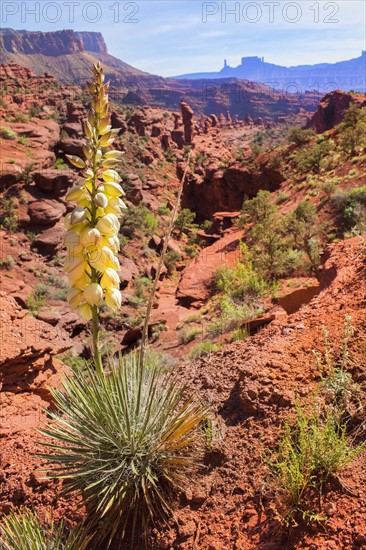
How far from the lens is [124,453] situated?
2.37 m

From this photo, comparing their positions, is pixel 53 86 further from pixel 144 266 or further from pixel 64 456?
pixel 64 456

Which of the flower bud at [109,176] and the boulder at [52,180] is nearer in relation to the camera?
the flower bud at [109,176]

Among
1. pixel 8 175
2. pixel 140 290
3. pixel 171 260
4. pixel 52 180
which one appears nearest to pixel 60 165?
pixel 52 180

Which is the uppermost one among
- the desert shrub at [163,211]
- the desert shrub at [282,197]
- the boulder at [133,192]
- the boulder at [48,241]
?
the boulder at [133,192]

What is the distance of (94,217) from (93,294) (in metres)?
0.43

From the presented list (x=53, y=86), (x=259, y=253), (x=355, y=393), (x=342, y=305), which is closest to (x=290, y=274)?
(x=259, y=253)

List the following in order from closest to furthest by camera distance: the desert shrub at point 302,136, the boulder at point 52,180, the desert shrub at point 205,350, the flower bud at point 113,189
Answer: the flower bud at point 113,189
the desert shrub at point 205,350
the boulder at point 52,180
the desert shrub at point 302,136

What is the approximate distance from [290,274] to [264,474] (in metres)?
12.3

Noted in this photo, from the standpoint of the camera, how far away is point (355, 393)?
264 cm

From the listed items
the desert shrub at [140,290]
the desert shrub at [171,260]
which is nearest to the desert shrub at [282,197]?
the desert shrub at [171,260]

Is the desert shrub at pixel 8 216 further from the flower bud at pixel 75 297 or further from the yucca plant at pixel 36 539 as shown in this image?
the yucca plant at pixel 36 539

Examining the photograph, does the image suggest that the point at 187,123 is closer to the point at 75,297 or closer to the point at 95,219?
the point at 95,219

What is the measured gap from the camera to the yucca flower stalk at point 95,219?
7.21ft

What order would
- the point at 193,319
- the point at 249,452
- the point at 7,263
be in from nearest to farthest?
the point at 249,452
the point at 193,319
the point at 7,263
